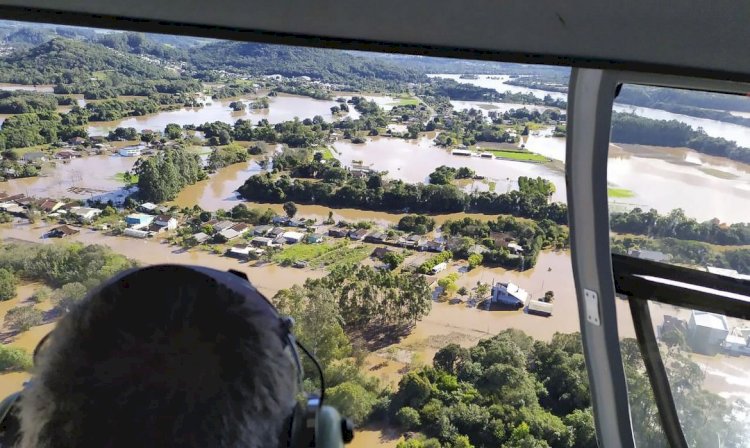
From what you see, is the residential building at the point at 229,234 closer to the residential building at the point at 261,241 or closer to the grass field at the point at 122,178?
the residential building at the point at 261,241

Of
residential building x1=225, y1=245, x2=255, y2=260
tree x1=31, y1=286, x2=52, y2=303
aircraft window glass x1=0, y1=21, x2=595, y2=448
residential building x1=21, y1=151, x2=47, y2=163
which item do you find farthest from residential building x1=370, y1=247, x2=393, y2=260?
residential building x1=21, y1=151, x2=47, y2=163

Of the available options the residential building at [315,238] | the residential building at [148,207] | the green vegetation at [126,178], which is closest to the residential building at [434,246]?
the residential building at [315,238]

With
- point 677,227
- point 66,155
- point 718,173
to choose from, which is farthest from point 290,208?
point 718,173

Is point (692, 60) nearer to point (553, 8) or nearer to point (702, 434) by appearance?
point (553, 8)

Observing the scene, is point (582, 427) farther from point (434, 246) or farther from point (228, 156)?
point (228, 156)

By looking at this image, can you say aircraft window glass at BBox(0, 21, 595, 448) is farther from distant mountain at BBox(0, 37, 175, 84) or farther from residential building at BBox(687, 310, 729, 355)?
residential building at BBox(687, 310, 729, 355)

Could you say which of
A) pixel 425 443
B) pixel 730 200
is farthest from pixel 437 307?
pixel 730 200
